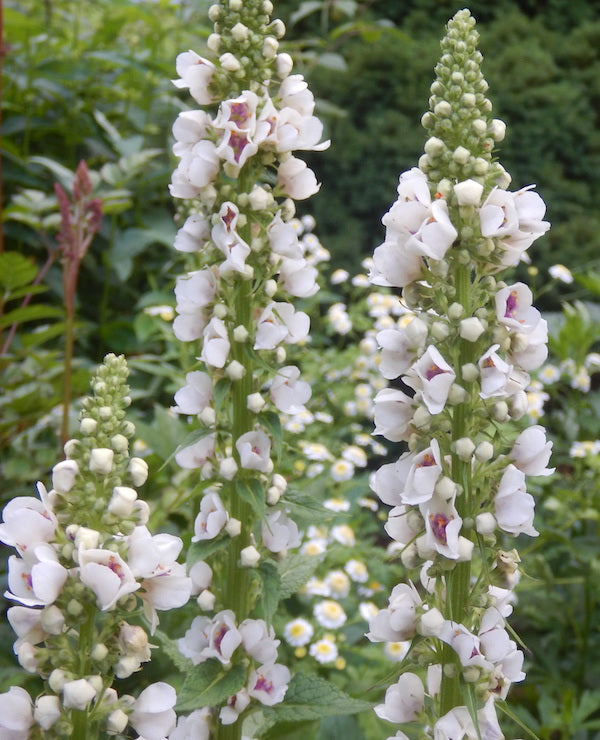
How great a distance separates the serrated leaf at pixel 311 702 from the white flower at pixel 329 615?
3.46 ft

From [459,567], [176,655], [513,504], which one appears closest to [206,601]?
[176,655]

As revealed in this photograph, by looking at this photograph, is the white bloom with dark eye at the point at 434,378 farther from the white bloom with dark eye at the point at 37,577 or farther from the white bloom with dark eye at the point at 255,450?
the white bloom with dark eye at the point at 37,577

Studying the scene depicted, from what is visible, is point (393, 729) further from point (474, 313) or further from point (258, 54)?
point (258, 54)

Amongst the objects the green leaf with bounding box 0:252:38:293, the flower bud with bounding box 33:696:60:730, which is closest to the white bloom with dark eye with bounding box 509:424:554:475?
the flower bud with bounding box 33:696:60:730

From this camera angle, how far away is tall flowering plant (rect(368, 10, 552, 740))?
121 centimetres

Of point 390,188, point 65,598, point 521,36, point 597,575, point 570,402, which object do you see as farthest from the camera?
point 521,36

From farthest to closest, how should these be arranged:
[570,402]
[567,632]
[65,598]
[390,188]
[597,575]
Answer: [390,188]
[570,402]
[567,632]
[597,575]
[65,598]

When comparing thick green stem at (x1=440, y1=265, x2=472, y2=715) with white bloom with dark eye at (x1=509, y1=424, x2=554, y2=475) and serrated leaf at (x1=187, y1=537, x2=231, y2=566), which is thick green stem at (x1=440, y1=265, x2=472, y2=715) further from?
serrated leaf at (x1=187, y1=537, x2=231, y2=566)

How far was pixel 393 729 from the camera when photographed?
2299 millimetres

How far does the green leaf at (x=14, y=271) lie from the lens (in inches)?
96.6

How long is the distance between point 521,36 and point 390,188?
5.21 feet

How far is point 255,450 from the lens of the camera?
1498mm

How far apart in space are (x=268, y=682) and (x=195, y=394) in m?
0.50

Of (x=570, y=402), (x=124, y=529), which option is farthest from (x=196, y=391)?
(x=570, y=402)
